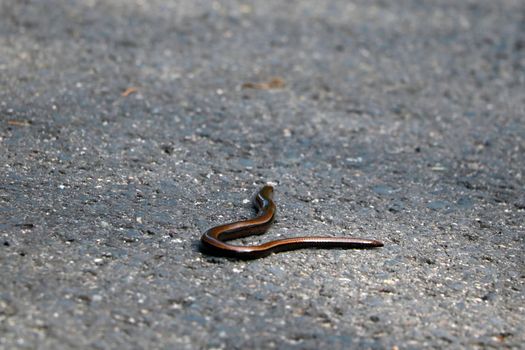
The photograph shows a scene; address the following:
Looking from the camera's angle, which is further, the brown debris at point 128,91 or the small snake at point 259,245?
the brown debris at point 128,91

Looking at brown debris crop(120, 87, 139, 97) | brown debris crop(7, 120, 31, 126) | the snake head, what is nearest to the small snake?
the snake head

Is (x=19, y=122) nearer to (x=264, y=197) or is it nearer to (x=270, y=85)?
(x=264, y=197)

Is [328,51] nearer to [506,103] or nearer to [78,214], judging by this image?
[506,103]

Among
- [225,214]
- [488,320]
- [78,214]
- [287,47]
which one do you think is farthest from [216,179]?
[287,47]

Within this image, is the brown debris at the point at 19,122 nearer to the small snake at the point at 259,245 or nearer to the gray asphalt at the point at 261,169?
the gray asphalt at the point at 261,169

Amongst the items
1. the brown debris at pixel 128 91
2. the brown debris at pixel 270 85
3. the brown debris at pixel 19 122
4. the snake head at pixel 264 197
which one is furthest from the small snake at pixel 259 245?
the brown debris at pixel 270 85

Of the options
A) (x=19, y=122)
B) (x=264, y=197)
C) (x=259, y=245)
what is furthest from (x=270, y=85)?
(x=259, y=245)
